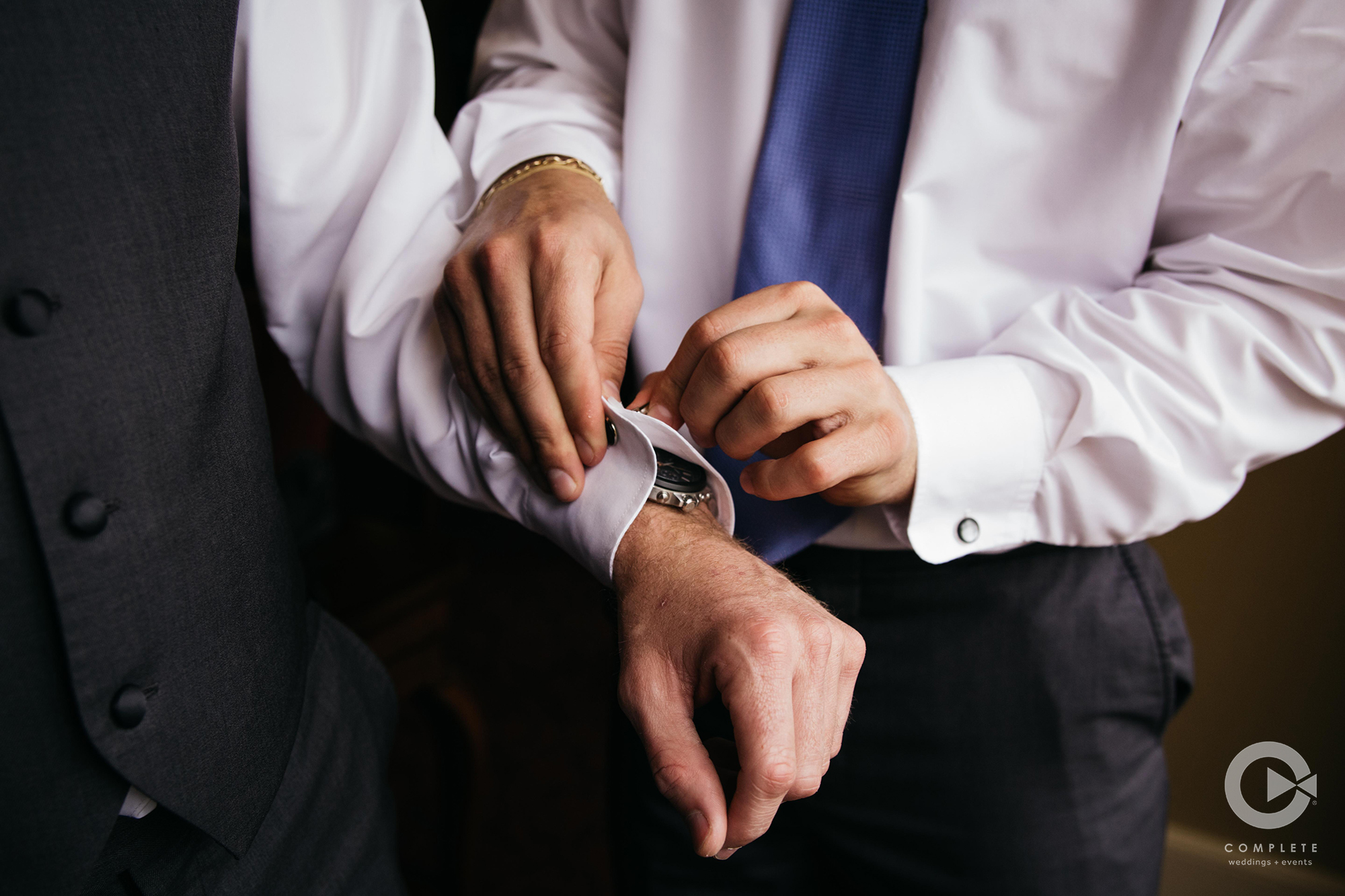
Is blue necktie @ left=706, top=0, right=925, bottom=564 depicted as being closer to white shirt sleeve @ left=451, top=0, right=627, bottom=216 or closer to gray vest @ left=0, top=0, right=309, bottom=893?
white shirt sleeve @ left=451, top=0, right=627, bottom=216

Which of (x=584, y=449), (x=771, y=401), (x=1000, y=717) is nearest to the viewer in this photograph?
(x=771, y=401)

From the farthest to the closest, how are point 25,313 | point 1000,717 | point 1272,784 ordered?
point 1272,784 < point 1000,717 < point 25,313

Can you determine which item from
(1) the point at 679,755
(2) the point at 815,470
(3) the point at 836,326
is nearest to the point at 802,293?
(3) the point at 836,326

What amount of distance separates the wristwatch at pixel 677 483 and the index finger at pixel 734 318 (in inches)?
2.1

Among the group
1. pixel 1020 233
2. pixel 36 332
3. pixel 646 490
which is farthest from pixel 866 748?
pixel 36 332

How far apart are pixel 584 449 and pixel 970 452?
12.8 inches

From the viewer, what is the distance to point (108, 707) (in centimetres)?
48

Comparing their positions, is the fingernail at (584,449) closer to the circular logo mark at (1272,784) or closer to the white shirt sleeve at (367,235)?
the white shirt sleeve at (367,235)

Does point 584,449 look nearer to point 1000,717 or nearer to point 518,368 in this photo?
point 518,368

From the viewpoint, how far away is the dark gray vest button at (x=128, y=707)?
0.48 meters

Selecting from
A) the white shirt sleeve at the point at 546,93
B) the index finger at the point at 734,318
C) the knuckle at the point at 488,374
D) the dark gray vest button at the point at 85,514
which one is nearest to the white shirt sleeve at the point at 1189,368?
the index finger at the point at 734,318

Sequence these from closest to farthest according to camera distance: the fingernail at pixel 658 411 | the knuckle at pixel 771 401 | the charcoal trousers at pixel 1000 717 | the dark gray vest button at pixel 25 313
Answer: the dark gray vest button at pixel 25 313 < the knuckle at pixel 771 401 < the fingernail at pixel 658 411 < the charcoal trousers at pixel 1000 717

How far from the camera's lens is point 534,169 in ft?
2.56

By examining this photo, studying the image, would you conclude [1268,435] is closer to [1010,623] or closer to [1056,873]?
[1010,623]
